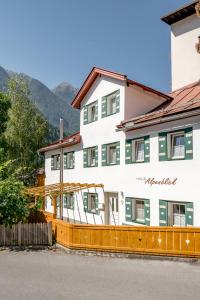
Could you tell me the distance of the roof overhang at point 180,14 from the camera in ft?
78.4

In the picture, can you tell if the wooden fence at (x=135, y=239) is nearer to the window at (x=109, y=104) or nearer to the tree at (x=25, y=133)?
the window at (x=109, y=104)

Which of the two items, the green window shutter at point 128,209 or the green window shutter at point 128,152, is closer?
the green window shutter at point 128,209

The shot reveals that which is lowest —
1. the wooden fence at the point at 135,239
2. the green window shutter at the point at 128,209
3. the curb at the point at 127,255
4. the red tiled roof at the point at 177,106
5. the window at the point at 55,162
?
the curb at the point at 127,255

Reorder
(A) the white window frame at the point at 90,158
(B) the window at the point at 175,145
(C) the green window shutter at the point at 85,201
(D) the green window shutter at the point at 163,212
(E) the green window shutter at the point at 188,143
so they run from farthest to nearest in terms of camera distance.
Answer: (C) the green window shutter at the point at 85,201, (A) the white window frame at the point at 90,158, (D) the green window shutter at the point at 163,212, (B) the window at the point at 175,145, (E) the green window shutter at the point at 188,143

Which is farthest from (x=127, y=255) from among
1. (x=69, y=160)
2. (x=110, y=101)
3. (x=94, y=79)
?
(x=69, y=160)

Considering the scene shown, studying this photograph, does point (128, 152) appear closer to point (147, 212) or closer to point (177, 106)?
point (147, 212)

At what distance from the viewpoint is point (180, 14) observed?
2522cm

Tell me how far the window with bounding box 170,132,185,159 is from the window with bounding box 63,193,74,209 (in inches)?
452

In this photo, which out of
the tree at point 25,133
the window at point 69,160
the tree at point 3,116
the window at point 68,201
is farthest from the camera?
the tree at point 25,133

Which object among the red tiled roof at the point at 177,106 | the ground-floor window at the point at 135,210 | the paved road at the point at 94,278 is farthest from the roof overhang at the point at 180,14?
the paved road at the point at 94,278

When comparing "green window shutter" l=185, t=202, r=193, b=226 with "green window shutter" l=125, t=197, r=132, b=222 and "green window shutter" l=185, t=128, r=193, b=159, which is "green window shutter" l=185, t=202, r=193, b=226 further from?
"green window shutter" l=125, t=197, r=132, b=222

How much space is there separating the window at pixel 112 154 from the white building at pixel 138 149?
64 mm

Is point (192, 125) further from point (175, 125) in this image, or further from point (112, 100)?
point (112, 100)

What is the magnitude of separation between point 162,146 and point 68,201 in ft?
38.5
